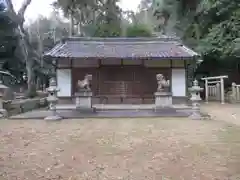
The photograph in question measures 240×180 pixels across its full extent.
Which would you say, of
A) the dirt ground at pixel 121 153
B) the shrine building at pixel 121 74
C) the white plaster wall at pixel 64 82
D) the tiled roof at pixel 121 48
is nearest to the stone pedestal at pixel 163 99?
the tiled roof at pixel 121 48

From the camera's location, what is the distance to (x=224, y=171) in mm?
4676

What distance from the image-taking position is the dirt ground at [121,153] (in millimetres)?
4607

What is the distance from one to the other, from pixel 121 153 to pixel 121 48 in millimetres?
11118

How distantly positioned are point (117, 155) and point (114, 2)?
21414mm

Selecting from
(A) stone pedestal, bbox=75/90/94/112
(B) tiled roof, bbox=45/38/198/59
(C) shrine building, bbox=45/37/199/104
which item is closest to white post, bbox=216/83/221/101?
(B) tiled roof, bbox=45/38/198/59

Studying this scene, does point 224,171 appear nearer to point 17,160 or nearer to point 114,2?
point 17,160

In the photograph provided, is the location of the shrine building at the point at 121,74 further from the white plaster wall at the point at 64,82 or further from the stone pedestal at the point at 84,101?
the stone pedestal at the point at 84,101

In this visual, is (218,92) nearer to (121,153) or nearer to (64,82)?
(64,82)

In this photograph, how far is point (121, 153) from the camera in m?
5.83

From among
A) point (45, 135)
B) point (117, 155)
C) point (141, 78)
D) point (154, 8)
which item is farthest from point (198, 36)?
point (117, 155)

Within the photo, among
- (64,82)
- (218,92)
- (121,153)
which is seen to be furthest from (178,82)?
(121,153)

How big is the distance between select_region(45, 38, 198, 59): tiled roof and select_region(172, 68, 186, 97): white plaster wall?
967mm

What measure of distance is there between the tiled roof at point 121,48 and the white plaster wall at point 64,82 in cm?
94

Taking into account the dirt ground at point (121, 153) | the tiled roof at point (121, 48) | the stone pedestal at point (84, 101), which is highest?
the tiled roof at point (121, 48)
